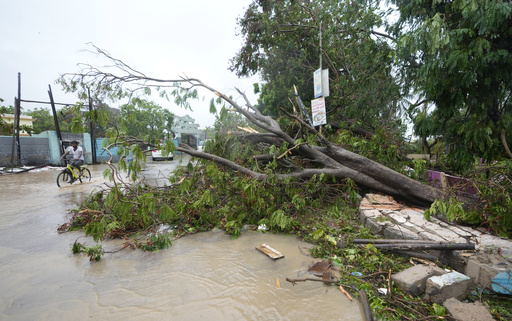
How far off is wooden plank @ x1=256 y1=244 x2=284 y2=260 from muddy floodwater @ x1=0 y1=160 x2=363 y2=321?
0.25ft

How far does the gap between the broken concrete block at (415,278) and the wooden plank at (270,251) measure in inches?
50.6

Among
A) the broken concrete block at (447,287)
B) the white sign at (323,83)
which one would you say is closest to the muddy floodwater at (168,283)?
the broken concrete block at (447,287)

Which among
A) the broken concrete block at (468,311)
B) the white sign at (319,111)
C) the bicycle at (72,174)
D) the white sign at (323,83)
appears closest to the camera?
the broken concrete block at (468,311)

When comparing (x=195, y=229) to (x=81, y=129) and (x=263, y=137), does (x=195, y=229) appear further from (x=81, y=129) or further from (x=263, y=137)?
(x=263, y=137)

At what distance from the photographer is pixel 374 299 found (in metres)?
2.22

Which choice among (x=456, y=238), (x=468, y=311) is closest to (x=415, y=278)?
(x=468, y=311)

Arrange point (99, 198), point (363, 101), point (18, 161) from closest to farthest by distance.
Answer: point (99, 198), point (363, 101), point (18, 161)

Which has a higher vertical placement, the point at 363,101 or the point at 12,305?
the point at 363,101

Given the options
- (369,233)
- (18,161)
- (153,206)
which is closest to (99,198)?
(153,206)

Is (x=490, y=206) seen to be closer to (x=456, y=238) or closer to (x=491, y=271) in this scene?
(x=456, y=238)

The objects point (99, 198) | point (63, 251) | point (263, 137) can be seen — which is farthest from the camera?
point (263, 137)

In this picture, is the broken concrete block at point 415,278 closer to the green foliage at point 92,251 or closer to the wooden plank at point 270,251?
the wooden plank at point 270,251

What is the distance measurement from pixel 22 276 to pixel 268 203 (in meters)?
3.37

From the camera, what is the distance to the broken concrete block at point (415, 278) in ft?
7.31
